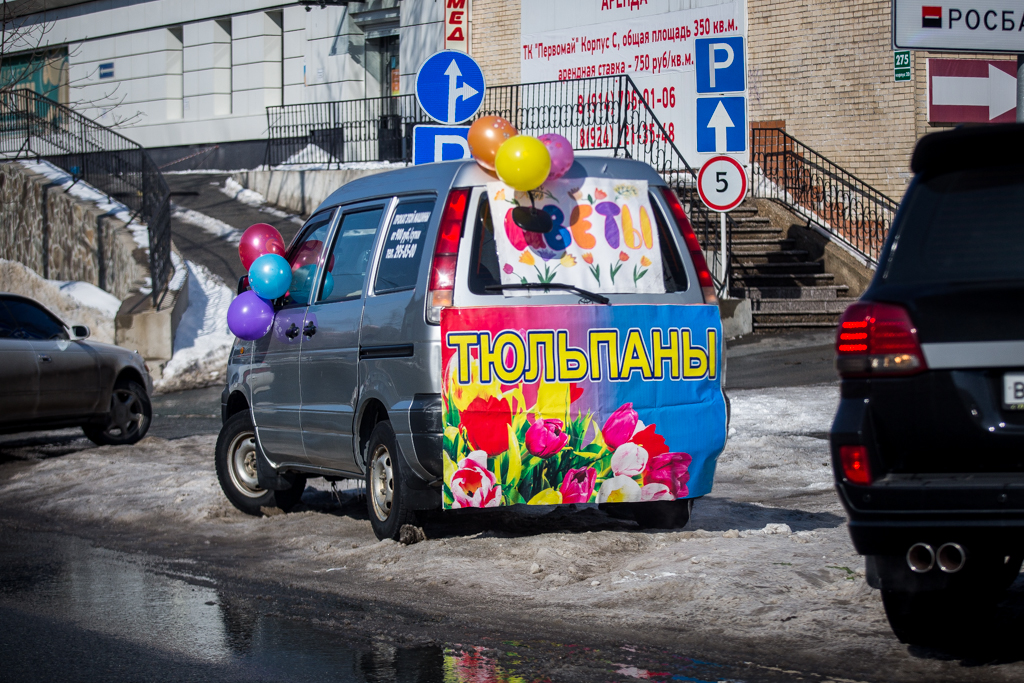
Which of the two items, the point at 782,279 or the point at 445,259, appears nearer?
the point at 445,259

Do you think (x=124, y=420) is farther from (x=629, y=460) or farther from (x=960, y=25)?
(x=960, y=25)

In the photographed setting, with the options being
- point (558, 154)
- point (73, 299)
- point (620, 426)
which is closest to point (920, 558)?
point (620, 426)

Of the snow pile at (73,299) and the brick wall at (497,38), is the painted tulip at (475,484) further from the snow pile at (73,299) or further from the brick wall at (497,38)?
the brick wall at (497,38)

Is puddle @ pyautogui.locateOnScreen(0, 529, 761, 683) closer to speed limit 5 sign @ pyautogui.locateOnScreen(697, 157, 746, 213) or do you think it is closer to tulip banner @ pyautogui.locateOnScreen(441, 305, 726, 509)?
tulip banner @ pyautogui.locateOnScreen(441, 305, 726, 509)

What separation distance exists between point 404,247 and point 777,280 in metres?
14.8

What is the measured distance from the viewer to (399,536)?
7016 mm

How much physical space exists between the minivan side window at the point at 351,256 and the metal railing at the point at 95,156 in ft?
40.5

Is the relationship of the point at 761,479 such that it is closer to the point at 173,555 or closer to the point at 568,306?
the point at 568,306

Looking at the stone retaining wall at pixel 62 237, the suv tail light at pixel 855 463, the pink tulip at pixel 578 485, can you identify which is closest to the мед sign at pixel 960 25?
the pink tulip at pixel 578 485

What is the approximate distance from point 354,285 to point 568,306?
1.53 m

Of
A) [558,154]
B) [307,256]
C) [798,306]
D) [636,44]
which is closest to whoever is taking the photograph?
[558,154]

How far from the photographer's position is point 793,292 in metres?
20.2

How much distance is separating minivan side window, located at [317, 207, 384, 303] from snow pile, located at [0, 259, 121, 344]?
13321 millimetres

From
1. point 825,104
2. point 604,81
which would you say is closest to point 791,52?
point 825,104
